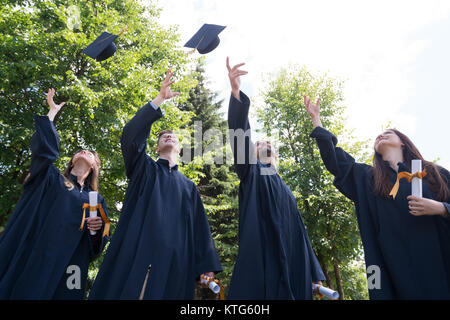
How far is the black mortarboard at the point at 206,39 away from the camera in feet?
12.0

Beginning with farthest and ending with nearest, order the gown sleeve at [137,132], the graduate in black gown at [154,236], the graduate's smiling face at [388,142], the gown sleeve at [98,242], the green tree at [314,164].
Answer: the green tree at [314,164] < the gown sleeve at [98,242] < the graduate's smiling face at [388,142] < the gown sleeve at [137,132] < the graduate in black gown at [154,236]

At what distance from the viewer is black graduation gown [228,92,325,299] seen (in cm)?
270

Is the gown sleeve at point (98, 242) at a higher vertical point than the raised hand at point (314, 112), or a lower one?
lower

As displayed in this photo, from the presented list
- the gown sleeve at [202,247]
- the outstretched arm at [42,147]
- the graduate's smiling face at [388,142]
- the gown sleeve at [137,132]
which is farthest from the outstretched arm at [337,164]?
the outstretched arm at [42,147]

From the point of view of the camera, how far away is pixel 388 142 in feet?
10.3

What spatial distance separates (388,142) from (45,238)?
367cm

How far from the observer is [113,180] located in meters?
8.47

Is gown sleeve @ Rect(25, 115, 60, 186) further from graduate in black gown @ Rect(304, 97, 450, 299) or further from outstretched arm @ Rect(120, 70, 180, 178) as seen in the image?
graduate in black gown @ Rect(304, 97, 450, 299)

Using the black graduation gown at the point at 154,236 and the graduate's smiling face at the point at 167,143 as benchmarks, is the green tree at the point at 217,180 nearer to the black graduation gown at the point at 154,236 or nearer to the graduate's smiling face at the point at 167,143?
the graduate's smiling face at the point at 167,143

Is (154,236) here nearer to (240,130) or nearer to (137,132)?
(137,132)

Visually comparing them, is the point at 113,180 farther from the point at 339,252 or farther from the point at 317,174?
the point at 339,252

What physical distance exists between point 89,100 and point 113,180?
2.41m

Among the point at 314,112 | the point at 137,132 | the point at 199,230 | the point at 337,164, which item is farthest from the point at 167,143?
the point at 337,164
